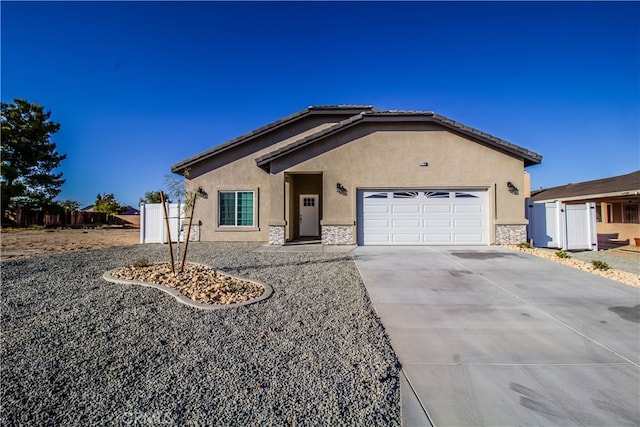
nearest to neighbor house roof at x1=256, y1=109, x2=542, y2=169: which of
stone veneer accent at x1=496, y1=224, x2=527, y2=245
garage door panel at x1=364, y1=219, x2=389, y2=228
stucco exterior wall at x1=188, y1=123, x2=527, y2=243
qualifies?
stucco exterior wall at x1=188, y1=123, x2=527, y2=243

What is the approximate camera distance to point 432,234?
12.1 m

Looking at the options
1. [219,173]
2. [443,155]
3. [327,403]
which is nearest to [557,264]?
[443,155]

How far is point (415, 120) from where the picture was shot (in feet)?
40.5

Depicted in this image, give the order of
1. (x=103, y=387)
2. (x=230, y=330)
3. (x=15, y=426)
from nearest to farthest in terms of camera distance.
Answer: (x=15, y=426) < (x=103, y=387) < (x=230, y=330)

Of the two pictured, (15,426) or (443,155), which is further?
(443,155)

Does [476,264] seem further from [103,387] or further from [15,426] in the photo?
[15,426]

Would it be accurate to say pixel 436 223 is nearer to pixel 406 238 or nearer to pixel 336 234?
pixel 406 238

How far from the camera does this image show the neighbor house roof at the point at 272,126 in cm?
1424

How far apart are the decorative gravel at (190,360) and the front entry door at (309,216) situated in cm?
1022

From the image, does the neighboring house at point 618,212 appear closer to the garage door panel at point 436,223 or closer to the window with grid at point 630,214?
the window with grid at point 630,214

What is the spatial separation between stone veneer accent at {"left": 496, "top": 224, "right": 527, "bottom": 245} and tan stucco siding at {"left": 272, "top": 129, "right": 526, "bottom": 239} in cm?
25

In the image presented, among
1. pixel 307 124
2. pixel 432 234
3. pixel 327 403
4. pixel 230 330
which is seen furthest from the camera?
pixel 307 124

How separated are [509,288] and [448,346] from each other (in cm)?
337

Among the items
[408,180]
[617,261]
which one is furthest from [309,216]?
[617,261]
